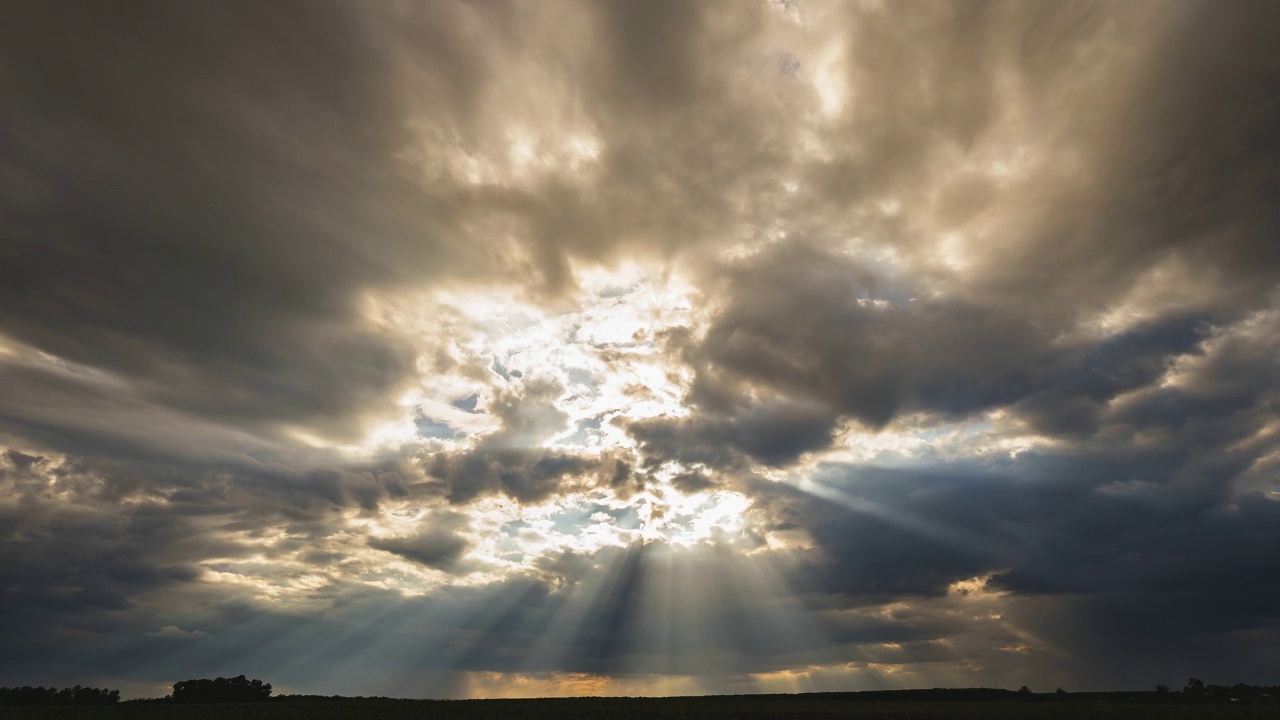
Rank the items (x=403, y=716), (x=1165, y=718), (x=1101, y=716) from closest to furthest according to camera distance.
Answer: (x=1165, y=718) < (x=1101, y=716) < (x=403, y=716)

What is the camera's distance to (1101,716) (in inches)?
4803

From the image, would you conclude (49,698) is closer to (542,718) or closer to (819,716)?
(542,718)

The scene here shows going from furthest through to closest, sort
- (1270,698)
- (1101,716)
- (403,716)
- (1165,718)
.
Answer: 1. (1270,698)
2. (403,716)
3. (1101,716)
4. (1165,718)

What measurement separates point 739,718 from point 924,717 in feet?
115

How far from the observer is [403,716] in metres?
130

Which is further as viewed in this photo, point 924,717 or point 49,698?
point 49,698

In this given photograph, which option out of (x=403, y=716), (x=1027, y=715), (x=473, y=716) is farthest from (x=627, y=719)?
(x=1027, y=715)

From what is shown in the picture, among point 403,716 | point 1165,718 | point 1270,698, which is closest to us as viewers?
point 1165,718

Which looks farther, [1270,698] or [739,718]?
[1270,698]

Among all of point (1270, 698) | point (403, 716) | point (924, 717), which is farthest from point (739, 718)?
point (1270, 698)

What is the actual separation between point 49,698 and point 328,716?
148m

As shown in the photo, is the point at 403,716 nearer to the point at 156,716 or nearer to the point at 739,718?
the point at 156,716

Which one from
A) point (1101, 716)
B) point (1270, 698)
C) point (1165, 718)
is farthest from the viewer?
point (1270, 698)

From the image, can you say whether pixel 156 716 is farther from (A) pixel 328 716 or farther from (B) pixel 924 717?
(B) pixel 924 717
